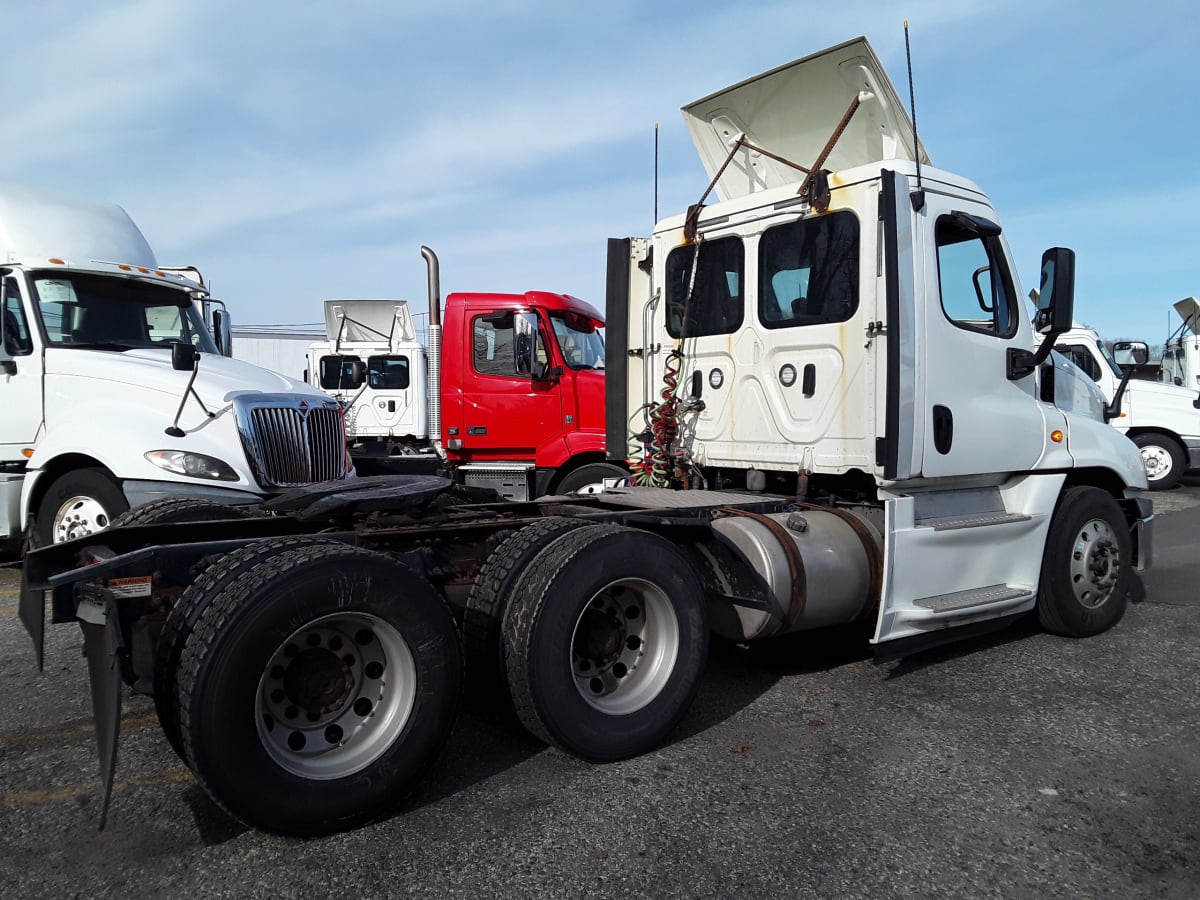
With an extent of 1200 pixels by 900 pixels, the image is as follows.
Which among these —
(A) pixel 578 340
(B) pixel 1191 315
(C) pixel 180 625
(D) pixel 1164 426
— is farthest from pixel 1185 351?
(C) pixel 180 625

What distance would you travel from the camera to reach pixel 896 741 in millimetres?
4004

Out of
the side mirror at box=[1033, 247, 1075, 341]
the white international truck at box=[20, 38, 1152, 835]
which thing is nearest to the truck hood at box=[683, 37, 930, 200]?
the white international truck at box=[20, 38, 1152, 835]

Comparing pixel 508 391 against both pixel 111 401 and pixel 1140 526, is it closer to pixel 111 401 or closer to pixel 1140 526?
pixel 111 401

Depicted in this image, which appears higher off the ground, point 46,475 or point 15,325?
point 15,325

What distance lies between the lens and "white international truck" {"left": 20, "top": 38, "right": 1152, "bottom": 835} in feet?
9.86

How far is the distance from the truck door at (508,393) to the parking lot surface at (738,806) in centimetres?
519

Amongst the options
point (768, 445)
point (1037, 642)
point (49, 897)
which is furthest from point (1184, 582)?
point (49, 897)

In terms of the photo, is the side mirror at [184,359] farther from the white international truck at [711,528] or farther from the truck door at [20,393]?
the white international truck at [711,528]

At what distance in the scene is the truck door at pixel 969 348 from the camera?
4.79m

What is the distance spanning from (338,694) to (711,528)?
1882 millimetres

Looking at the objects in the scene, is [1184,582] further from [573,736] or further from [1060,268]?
[573,736]

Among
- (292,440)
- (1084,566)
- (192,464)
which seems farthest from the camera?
(292,440)

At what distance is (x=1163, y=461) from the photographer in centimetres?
1450

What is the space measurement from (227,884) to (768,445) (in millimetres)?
3602
